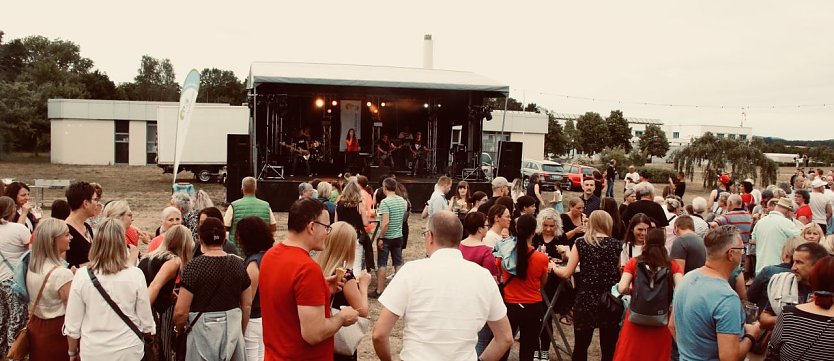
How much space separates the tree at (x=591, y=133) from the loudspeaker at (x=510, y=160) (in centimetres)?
3751

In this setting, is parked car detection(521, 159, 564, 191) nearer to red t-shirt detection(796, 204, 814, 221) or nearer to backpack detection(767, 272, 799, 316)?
red t-shirt detection(796, 204, 814, 221)

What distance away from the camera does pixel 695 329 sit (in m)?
3.33

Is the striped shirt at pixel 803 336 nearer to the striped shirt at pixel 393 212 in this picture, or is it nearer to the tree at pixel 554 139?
the striped shirt at pixel 393 212

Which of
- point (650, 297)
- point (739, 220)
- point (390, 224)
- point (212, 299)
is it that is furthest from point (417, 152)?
point (212, 299)

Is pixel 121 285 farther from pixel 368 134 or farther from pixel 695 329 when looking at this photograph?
pixel 368 134

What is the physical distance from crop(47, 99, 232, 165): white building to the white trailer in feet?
47.8

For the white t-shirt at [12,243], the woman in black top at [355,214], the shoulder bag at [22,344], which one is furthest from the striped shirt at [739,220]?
the white t-shirt at [12,243]

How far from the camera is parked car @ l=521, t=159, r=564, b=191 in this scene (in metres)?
24.0

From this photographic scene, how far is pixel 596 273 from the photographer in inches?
190

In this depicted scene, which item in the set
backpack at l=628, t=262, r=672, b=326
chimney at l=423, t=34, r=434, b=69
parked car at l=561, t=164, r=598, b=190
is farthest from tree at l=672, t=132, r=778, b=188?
backpack at l=628, t=262, r=672, b=326

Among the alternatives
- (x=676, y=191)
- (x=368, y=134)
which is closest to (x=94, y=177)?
(x=368, y=134)

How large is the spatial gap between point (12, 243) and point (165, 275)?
177cm

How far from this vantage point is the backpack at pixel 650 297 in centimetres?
416

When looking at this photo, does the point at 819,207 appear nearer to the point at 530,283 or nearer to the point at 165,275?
the point at 530,283
